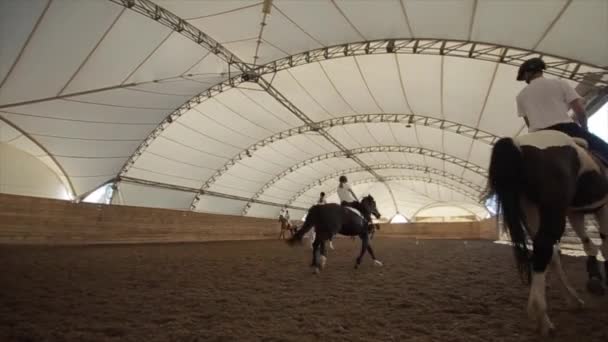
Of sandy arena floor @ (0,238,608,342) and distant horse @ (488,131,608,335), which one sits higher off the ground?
distant horse @ (488,131,608,335)

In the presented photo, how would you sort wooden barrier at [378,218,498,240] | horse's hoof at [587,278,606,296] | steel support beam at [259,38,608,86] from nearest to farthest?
horse's hoof at [587,278,606,296]
steel support beam at [259,38,608,86]
wooden barrier at [378,218,498,240]

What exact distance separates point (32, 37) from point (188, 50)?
193 inches

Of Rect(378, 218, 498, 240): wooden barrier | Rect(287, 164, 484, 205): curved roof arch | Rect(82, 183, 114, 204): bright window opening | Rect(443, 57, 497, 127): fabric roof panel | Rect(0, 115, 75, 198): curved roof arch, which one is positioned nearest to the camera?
Rect(443, 57, 497, 127): fabric roof panel

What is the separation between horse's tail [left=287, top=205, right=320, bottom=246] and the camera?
544cm

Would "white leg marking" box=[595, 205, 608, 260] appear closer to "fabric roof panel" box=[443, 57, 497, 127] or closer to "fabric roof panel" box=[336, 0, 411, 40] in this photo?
"fabric roof panel" box=[336, 0, 411, 40]

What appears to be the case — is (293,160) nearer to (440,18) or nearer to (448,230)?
(448,230)

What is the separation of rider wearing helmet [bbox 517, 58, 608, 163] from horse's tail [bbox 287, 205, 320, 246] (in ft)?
11.8

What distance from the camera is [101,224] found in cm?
1014

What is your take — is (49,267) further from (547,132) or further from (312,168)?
(312,168)

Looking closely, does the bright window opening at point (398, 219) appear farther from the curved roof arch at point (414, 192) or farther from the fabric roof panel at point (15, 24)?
the fabric roof panel at point (15, 24)

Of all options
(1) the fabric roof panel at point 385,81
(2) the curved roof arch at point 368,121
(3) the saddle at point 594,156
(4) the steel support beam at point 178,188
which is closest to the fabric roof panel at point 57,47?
(4) the steel support beam at point 178,188

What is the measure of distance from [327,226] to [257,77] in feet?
36.7

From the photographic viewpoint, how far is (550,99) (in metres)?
2.82

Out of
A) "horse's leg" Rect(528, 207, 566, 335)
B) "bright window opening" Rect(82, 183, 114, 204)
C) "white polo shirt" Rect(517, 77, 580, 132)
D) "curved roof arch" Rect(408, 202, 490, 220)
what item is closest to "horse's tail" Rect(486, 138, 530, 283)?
"horse's leg" Rect(528, 207, 566, 335)
